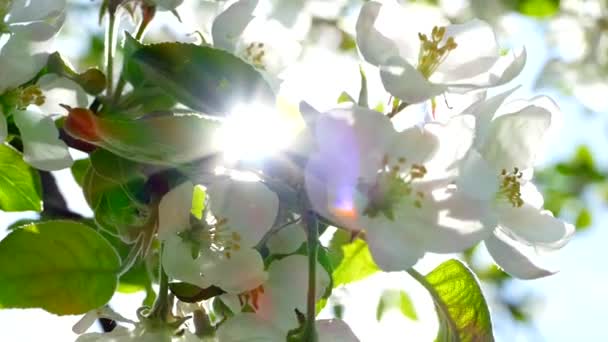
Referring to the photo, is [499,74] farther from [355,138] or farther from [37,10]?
[37,10]

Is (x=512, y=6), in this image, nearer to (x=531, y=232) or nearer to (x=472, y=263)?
(x=472, y=263)

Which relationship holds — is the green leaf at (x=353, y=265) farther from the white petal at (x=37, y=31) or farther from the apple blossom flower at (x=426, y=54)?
the white petal at (x=37, y=31)

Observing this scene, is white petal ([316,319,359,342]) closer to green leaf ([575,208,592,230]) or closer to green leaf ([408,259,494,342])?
green leaf ([408,259,494,342])

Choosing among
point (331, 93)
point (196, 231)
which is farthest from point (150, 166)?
point (331, 93)

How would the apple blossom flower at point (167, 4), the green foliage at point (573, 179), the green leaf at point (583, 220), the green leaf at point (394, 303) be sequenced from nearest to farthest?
the apple blossom flower at point (167, 4)
the green leaf at point (394, 303)
the green leaf at point (583, 220)
the green foliage at point (573, 179)

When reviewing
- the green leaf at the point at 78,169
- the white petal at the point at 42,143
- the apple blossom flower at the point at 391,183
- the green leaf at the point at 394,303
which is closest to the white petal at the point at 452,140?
the apple blossom flower at the point at 391,183

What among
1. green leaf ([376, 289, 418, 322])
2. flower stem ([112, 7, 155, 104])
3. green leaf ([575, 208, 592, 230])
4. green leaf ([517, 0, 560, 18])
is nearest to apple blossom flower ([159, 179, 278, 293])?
flower stem ([112, 7, 155, 104])

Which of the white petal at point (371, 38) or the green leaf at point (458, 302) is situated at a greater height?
the white petal at point (371, 38)
